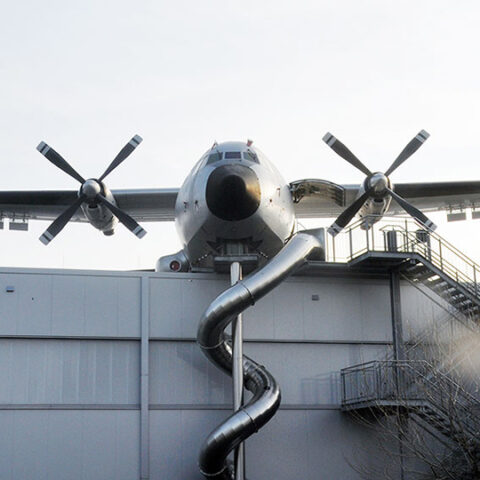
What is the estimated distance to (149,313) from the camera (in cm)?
2570

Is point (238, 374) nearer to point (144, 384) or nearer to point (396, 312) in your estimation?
point (144, 384)

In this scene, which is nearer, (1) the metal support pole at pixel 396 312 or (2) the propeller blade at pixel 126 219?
(1) the metal support pole at pixel 396 312

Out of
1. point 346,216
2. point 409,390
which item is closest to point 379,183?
point 346,216

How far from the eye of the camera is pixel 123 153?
2922cm

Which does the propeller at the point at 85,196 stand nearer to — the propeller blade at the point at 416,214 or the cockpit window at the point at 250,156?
the cockpit window at the point at 250,156

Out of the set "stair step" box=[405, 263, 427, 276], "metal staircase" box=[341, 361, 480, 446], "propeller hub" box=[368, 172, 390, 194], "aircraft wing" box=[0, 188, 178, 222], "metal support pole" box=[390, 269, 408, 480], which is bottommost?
"metal staircase" box=[341, 361, 480, 446]

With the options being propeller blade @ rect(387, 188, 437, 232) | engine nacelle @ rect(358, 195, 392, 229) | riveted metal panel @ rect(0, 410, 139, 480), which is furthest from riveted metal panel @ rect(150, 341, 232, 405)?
propeller blade @ rect(387, 188, 437, 232)

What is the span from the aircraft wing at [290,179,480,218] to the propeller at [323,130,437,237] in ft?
2.81

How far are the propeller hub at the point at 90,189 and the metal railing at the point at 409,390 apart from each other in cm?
935

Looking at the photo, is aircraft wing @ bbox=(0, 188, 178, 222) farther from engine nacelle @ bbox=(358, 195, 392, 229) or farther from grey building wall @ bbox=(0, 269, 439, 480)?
engine nacelle @ bbox=(358, 195, 392, 229)

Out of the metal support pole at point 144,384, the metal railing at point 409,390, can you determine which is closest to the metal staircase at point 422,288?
the metal railing at point 409,390

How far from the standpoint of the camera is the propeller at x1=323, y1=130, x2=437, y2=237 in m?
27.4

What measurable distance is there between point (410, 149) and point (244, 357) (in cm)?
896

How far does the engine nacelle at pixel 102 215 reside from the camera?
1120 inches
